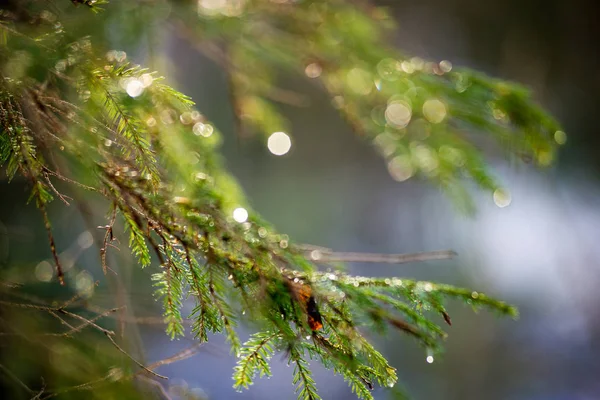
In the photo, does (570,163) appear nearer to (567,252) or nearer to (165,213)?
(567,252)

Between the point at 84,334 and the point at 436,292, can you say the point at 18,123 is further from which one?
the point at 84,334

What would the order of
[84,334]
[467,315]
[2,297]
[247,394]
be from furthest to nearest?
[467,315], [247,394], [84,334], [2,297]

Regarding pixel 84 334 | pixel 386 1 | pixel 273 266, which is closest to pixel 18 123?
pixel 273 266

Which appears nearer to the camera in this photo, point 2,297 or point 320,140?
point 2,297

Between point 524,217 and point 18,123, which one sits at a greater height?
point 524,217

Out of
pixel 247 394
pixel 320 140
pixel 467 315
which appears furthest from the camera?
pixel 320 140

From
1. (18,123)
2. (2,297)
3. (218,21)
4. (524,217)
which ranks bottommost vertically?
(2,297)

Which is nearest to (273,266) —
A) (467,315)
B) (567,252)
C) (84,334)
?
(84,334)
